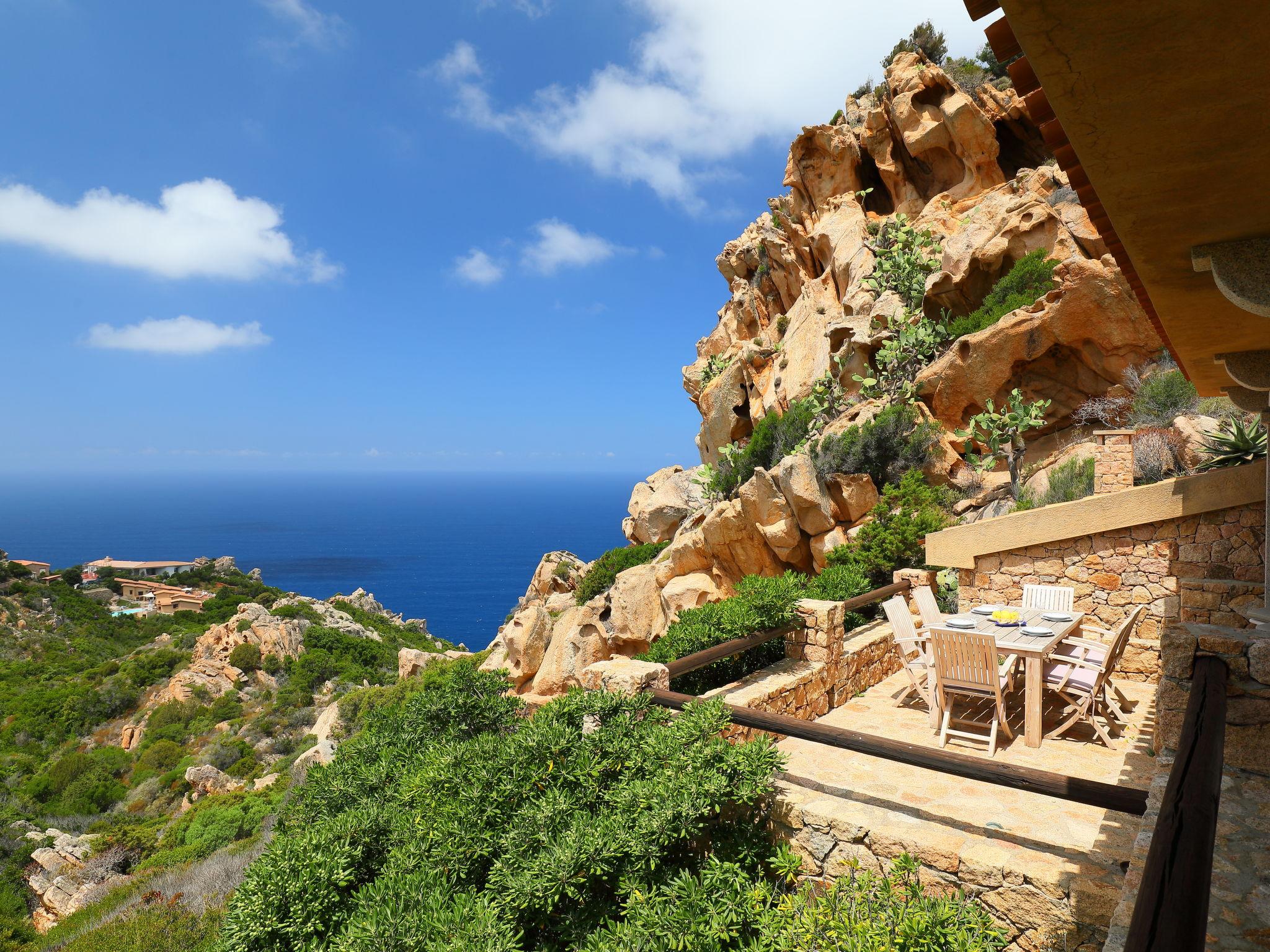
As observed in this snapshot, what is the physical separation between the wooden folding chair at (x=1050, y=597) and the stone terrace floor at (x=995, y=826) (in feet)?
5.95

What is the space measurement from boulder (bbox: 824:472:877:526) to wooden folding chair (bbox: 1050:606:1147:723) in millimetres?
9355

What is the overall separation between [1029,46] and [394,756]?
6.30 meters

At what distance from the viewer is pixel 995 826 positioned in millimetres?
3930

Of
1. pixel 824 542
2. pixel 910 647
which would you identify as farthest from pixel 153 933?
pixel 824 542

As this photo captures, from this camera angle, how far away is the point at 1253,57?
1657mm

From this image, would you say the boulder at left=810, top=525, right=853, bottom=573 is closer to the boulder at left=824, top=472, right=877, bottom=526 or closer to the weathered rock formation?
the boulder at left=824, top=472, right=877, bottom=526

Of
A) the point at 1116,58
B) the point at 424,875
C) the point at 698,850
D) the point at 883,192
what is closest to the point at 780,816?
the point at 698,850

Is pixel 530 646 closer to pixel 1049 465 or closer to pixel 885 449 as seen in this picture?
pixel 885 449

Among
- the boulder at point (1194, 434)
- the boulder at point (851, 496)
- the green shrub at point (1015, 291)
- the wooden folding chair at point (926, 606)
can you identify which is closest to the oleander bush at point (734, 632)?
the wooden folding chair at point (926, 606)

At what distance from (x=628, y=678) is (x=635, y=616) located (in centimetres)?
1291

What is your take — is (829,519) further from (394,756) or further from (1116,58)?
(1116,58)

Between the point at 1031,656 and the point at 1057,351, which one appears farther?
the point at 1057,351

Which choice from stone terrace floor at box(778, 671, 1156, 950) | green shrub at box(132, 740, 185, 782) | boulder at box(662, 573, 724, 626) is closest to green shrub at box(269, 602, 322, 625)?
green shrub at box(132, 740, 185, 782)

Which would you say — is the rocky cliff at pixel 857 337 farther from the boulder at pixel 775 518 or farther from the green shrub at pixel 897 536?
the green shrub at pixel 897 536
